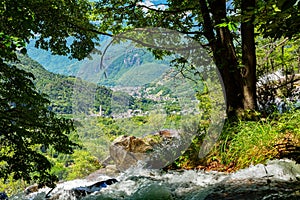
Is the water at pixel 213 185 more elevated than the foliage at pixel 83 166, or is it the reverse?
the water at pixel 213 185

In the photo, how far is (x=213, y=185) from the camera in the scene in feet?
11.3

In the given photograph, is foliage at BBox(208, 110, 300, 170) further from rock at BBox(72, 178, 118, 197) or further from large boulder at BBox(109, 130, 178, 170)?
rock at BBox(72, 178, 118, 197)

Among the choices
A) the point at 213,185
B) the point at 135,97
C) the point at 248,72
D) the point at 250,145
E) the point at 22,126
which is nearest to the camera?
the point at 213,185

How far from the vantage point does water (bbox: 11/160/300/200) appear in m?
2.81

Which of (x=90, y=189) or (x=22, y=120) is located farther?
(x=90, y=189)

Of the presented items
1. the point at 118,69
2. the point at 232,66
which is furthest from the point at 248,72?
the point at 118,69

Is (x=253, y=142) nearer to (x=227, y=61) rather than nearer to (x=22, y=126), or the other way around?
(x=227, y=61)

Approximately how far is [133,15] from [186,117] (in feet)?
8.54

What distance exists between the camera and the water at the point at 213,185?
2807 millimetres

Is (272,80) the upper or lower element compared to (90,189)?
upper

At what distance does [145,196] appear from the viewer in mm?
3564

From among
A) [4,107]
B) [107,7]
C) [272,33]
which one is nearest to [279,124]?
[272,33]

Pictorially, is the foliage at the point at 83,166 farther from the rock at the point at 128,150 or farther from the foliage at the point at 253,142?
the foliage at the point at 253,142

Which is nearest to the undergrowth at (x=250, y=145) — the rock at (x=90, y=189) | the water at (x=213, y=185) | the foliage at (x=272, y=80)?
the water at (x=213, y=185)
